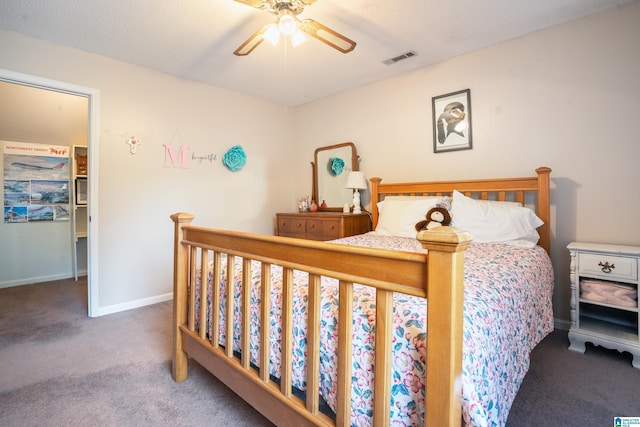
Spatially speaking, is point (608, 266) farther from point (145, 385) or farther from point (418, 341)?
point (145, 385)

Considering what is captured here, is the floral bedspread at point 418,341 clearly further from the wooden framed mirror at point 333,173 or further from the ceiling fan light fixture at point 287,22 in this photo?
the wooden framed mirror at point 333,173

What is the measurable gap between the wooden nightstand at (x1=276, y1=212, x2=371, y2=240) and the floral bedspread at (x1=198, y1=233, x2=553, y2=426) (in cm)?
164

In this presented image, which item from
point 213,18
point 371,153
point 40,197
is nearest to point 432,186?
point 371,153

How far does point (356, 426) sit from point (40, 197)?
15.0 ft

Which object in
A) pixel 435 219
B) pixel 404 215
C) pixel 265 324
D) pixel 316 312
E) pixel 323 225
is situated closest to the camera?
pixel 316 312

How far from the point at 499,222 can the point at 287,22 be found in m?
1.95

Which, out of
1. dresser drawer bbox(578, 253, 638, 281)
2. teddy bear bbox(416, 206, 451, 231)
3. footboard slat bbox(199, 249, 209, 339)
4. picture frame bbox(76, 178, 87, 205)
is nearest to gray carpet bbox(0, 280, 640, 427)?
footboard slat bbox(199, 249, 209, 339)

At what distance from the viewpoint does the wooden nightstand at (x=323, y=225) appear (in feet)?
10.2

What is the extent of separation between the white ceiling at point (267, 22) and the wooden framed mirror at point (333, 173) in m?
0.90

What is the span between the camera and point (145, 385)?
167 centimetres

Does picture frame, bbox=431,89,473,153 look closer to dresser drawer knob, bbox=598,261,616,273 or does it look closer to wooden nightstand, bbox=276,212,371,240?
wooden nightstand, bbox=276,212,371,240

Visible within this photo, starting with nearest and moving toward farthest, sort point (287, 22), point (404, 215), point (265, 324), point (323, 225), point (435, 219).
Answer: point (265, 324) < point (287, 22) < point (435, 219) < point (404, 215) < point (323, 225)

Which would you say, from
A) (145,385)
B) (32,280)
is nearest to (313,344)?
(145,385)

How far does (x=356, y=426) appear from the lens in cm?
92
